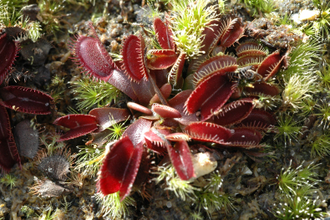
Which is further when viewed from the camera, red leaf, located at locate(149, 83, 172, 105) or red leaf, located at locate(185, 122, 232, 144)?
red leaf, located at locate(149, 83, 172, 105)

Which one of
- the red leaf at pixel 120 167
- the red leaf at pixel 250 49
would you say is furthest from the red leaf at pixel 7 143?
the red leaf at pixel 250 49

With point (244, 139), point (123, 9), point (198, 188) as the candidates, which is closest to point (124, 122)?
point (198, 188)

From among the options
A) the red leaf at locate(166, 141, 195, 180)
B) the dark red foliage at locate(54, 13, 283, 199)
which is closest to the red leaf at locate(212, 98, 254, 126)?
the dark red foliage at locate(54, 13, 283, 199)

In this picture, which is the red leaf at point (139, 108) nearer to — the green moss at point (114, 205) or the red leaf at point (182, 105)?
the red leaf at point (182, 105)

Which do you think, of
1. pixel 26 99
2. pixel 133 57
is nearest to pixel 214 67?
pixel 133 57

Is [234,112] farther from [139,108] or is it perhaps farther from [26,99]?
[26,99]

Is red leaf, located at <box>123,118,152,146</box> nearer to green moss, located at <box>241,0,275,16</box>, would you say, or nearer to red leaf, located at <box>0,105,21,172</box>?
red leaf, located at <box>0,105,21,172</box>
